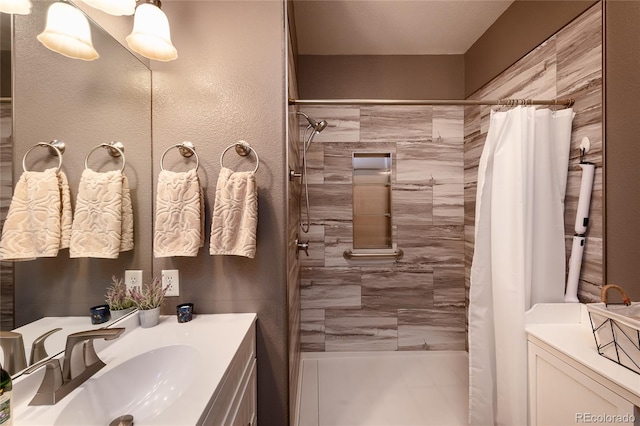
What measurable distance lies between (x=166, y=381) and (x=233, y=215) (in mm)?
656

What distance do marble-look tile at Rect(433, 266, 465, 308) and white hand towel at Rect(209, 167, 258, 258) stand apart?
75.4 inches

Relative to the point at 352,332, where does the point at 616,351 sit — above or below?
above

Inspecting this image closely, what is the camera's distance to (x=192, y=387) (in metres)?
0.79

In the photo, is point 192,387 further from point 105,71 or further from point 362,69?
point 362,69

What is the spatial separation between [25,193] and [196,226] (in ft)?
1.80

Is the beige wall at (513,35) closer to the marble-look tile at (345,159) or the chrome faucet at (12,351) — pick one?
the marble-look tile at (345,159)

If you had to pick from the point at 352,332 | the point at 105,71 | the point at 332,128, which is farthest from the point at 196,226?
A: the point at 352,332

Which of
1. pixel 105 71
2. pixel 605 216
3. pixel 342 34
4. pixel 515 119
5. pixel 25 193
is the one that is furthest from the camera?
pixel 342 34

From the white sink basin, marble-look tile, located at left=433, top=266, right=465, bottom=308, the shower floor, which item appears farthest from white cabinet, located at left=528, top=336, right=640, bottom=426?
the white sink basin

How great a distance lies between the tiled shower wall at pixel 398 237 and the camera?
2.50m

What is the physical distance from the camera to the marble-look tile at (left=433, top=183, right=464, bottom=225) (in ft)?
8.27

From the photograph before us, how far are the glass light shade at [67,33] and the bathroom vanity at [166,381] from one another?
1.02m

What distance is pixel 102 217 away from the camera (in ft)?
3.65

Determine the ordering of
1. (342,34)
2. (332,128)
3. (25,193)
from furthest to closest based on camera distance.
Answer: (332,128) → (342,34) → (25,193)
